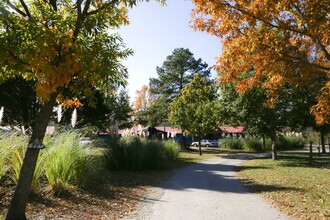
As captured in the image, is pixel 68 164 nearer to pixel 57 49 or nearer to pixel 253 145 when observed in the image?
pixel 57 49

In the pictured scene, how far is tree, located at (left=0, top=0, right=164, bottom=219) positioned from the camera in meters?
4.37

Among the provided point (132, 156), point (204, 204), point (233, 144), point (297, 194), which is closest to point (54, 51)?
point (204, 204)

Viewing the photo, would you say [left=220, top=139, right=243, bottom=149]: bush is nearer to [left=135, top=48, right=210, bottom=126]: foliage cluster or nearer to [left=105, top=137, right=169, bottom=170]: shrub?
[left=135, top=48, right=210, bottom=126]: foliage cluster

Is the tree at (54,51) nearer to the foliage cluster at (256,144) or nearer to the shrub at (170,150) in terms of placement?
the shrub at (170,150)

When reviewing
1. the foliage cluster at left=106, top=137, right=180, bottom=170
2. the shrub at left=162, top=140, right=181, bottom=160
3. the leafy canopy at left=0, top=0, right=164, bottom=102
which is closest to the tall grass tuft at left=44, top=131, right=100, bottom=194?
the leafy canopy at left=0, top=0, right=164, bottom=102

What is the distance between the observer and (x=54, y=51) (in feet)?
14.6

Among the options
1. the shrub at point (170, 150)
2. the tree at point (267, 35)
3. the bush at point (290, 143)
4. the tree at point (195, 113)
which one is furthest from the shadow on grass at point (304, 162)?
the bush at point (290, 143)

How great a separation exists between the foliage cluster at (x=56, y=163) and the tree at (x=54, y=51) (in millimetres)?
2578

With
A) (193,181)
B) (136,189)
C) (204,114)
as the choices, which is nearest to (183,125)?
(204,114)

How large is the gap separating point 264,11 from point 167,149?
14.0 m

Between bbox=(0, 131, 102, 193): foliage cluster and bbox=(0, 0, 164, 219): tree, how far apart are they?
8.46ft

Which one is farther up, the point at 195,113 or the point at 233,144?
the point at 195,113

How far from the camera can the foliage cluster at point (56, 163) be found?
7.70 metres

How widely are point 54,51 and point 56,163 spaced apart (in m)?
4.35
